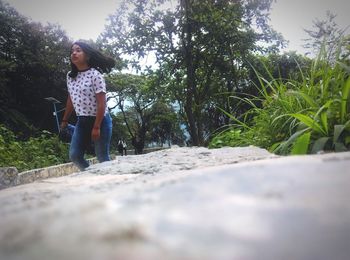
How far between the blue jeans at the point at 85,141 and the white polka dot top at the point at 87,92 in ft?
0.25

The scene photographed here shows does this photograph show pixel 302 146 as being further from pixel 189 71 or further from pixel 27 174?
pixel 189 71

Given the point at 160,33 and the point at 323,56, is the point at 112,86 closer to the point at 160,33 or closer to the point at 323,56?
the point at 160,33

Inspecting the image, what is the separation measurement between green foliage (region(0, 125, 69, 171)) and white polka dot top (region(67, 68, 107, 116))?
4.38 metres

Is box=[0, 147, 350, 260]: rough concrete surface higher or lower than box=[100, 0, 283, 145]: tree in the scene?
lower

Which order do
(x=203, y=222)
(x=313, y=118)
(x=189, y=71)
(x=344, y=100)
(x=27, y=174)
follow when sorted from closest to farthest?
(x=203, y=222)
(x=344, y=100)
(x=313, y=118)
(x=27, y=174)
(x=189, y=71)

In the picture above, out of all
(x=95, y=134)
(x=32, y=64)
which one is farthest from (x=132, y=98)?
(x=95, y=134)

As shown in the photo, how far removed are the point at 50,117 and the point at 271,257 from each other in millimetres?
24639

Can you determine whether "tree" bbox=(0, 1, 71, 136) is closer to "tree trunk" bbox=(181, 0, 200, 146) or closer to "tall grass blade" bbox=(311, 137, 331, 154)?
"tree trunk" bbox=(181, 0, 200, 146)

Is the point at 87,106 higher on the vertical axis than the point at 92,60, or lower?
lower

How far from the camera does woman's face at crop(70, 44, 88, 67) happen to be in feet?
12.0

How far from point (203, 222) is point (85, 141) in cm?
321

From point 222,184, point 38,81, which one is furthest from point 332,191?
point 38,81

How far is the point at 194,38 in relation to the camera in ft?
46.7

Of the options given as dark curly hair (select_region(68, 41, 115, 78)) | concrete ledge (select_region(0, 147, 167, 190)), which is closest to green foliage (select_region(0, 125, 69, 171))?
concrete ledge (select_region(0, 147, 167, 190))
